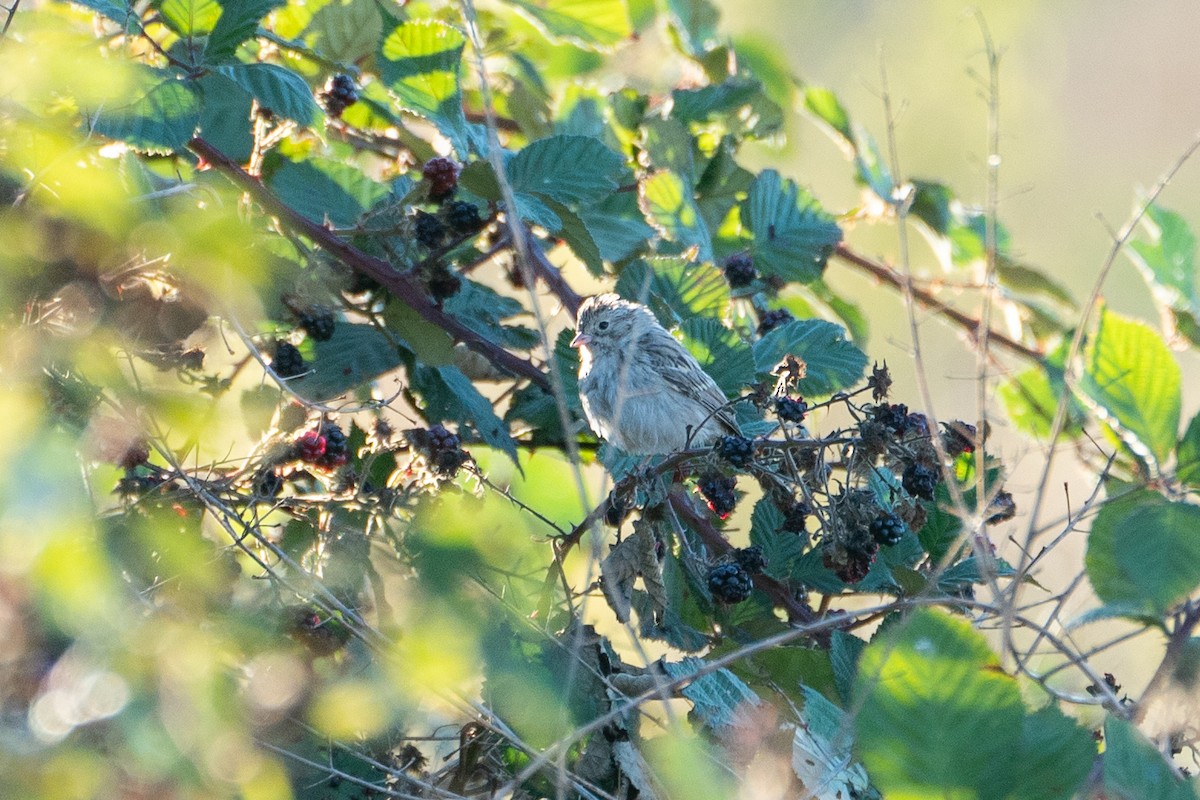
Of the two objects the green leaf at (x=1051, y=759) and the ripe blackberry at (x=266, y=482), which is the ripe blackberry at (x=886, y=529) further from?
the ripe blackberry at (x=266, y=482)

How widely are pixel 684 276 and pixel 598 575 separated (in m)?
0.80

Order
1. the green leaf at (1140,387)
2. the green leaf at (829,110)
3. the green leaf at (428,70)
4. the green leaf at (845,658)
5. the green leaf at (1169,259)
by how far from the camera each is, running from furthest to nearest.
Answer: the green leaf at (829,110)
the green leaf at (1169,259)
the green leaf at (428,70)
the green leaf at (845,658)
the green leaf at (1140,387)

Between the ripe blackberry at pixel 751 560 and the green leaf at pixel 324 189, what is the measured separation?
116 centimetres

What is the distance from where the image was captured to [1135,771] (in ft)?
4.43

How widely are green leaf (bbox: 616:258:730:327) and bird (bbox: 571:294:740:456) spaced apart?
42 centimetres

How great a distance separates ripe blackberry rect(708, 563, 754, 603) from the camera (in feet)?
7.75

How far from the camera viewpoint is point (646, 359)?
4.09 m

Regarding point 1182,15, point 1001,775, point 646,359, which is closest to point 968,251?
point 646,359

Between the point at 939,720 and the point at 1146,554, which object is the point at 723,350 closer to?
the point at 1146,554

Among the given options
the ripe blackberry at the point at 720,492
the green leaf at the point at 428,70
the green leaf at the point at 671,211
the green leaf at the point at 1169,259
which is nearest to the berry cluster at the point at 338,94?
the green leaf at the point at 428,70

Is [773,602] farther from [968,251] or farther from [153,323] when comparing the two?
[968,251]

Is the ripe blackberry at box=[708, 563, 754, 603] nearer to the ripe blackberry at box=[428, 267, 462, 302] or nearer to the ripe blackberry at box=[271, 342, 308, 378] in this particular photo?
the ripe blackberry at box=[428, 267, 462, 302]

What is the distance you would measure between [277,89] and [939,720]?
1.86 m

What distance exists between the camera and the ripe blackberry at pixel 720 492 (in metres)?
2.53
